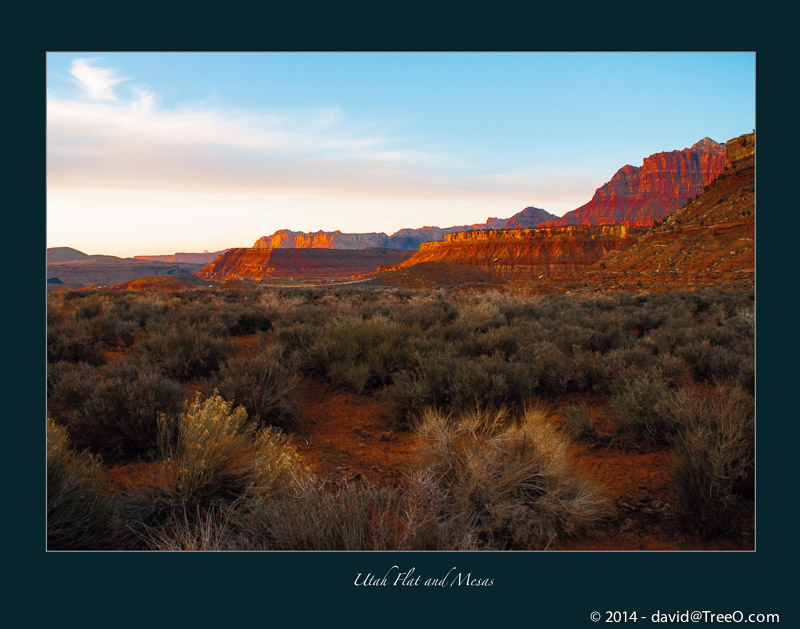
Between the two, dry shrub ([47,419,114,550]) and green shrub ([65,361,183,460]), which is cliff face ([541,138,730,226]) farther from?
dry shrub ([47,419,114,550])

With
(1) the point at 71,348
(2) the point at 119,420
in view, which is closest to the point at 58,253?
(1) the point at 71,348

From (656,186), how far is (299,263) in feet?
446

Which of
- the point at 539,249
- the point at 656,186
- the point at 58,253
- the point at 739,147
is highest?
the point at 656,186

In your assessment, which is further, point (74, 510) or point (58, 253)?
point (58, 253)

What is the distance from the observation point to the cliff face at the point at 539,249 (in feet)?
293

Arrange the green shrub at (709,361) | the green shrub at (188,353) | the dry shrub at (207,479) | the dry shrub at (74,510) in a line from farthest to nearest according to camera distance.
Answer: the green shrub at (188,353) < the green shrub at (709,361) < the dry shrub at (207,479) < the dry shrub at (74,510)

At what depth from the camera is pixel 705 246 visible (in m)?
30.6

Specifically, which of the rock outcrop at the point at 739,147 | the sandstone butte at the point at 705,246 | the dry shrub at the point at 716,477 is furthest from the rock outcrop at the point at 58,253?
the rock outcrop at the point at 739,147

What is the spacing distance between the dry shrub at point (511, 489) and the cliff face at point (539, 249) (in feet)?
272

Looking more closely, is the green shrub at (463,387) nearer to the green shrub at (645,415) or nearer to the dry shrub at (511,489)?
the green shrub at (645,415)

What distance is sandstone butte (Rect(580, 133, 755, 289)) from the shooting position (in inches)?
1043

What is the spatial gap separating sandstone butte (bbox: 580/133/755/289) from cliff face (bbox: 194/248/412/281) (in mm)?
98444

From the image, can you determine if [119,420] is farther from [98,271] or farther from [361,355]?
[98,271]

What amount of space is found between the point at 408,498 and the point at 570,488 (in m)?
1.21
